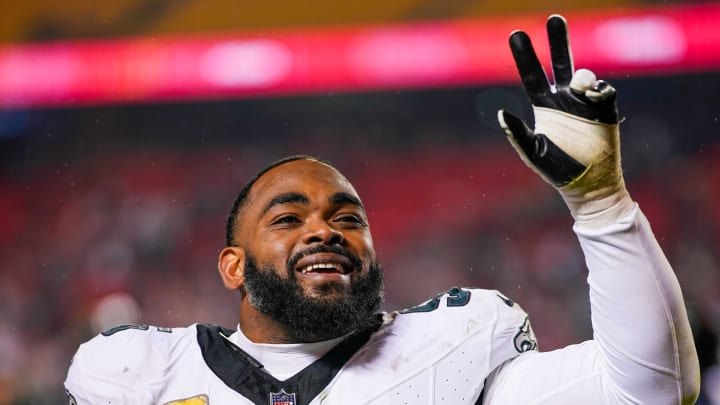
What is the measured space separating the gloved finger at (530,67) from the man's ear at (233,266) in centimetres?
90

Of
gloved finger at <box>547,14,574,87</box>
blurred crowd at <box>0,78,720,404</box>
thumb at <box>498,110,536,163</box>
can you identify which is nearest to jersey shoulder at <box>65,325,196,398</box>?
thumb at <box>498,110,536,163</box>

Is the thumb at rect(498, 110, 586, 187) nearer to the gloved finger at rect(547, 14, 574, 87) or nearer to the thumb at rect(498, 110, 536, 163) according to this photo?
the thumb at rect(498, 110, 536, 163)

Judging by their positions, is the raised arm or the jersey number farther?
the jersey number

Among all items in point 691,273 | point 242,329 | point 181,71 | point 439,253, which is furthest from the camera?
point 181,71

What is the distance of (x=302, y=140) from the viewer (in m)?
7.41

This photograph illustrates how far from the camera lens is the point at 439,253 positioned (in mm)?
6785

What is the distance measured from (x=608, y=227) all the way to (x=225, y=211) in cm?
599

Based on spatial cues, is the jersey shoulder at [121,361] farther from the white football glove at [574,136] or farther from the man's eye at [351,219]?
the white football glove at [574,136]

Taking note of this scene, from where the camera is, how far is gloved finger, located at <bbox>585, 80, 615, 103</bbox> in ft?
5.14

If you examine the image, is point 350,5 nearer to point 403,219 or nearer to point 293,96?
point 293,96

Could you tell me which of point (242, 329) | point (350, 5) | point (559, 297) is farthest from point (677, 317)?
point (350, 5)

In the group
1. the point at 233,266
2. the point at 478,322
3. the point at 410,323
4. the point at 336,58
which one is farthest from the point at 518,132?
the point at 336,58

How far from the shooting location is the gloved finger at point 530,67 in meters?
1.63

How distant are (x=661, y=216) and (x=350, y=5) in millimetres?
2728
